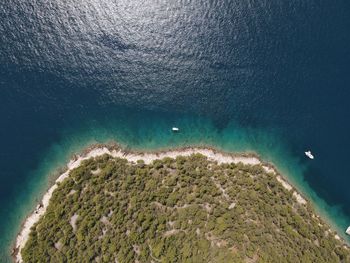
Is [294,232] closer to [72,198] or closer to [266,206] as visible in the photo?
[266,206]

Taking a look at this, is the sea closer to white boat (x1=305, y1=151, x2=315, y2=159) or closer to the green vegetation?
white boat (x1=305, y1=151, x2=315, y2=159)

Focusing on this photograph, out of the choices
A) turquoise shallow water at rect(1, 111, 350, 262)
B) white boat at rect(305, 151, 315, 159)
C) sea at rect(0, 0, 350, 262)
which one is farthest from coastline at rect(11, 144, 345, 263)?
white boat at rect(305, 151, 315, 159)

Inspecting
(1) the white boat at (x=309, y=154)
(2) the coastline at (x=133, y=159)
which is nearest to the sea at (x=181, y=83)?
(1) the white boat at (x=309, y=154)

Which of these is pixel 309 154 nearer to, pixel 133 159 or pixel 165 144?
pixel 165 144

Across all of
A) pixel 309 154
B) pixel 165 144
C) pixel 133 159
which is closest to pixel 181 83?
pixel 165 144

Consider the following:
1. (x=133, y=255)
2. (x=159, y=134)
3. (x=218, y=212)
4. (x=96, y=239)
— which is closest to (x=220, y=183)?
(x=218, y=212)

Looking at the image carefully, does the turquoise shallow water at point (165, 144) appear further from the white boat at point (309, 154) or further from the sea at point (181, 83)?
the white boat at point (309, 154)
